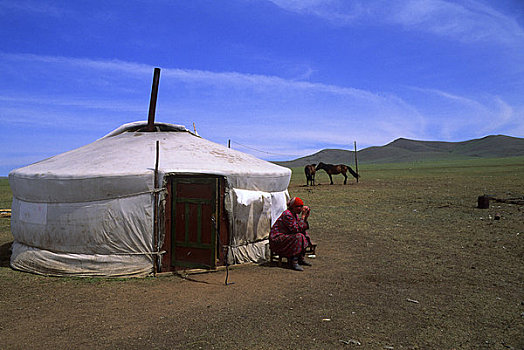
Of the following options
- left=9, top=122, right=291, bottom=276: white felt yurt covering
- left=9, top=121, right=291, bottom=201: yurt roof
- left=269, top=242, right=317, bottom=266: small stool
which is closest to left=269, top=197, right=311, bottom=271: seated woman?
left=269, top=242, right=317, bottom=266: small stool

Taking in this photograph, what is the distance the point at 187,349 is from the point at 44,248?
3746 millimetres

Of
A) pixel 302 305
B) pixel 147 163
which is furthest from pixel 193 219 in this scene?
pixel 302 305

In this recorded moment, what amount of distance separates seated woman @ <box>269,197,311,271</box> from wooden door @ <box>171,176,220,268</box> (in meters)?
1.01

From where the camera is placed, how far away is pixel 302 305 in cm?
488

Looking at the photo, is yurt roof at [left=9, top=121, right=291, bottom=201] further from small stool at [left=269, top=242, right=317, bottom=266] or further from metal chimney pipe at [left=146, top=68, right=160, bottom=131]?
small stool at [left=269, top=242, right=317, bottom=266]

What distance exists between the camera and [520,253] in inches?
291

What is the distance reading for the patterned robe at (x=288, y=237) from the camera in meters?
6.45

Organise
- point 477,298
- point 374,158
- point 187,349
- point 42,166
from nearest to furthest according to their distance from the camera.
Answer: point 187,349 → point 477,298 → point 42,166 → point 374,158

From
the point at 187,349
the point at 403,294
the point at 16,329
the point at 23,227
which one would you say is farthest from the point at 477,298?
the point at 23,227

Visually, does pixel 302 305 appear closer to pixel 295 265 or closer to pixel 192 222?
pixel 295 265

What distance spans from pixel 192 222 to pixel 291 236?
5.25 ft

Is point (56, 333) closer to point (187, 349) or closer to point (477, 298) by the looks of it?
point (187, 349)

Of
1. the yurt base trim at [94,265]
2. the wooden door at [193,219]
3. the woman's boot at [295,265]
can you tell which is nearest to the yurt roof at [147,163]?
the wooden door at [193,219]

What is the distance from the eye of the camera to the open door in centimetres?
630
